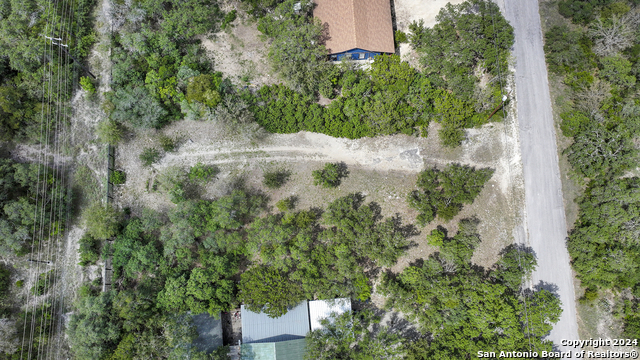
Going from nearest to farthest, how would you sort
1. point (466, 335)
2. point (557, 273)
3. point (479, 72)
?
1. point (466, 335)
2. point (557, 273)
3. point (479, 72)

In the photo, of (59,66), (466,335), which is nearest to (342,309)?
(466,335)

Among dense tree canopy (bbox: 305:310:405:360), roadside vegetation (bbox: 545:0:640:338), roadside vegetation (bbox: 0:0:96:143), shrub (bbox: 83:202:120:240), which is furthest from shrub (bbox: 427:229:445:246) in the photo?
roadside vegetation (bbox: 0:0:96:143)

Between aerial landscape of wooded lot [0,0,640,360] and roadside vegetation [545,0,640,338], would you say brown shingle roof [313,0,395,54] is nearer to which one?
aerial landscape of wooded lot [0,0,640,360]

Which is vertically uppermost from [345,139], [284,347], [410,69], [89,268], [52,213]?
[410,69]

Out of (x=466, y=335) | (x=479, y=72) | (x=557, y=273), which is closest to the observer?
(x=466, y=335)

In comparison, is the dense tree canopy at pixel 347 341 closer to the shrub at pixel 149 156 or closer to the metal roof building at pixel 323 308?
the metal roof building at pixel 323 308

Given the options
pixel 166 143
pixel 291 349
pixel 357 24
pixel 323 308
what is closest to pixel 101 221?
pixel 166 143

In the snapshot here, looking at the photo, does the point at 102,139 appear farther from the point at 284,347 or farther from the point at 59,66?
the point at 284,347
